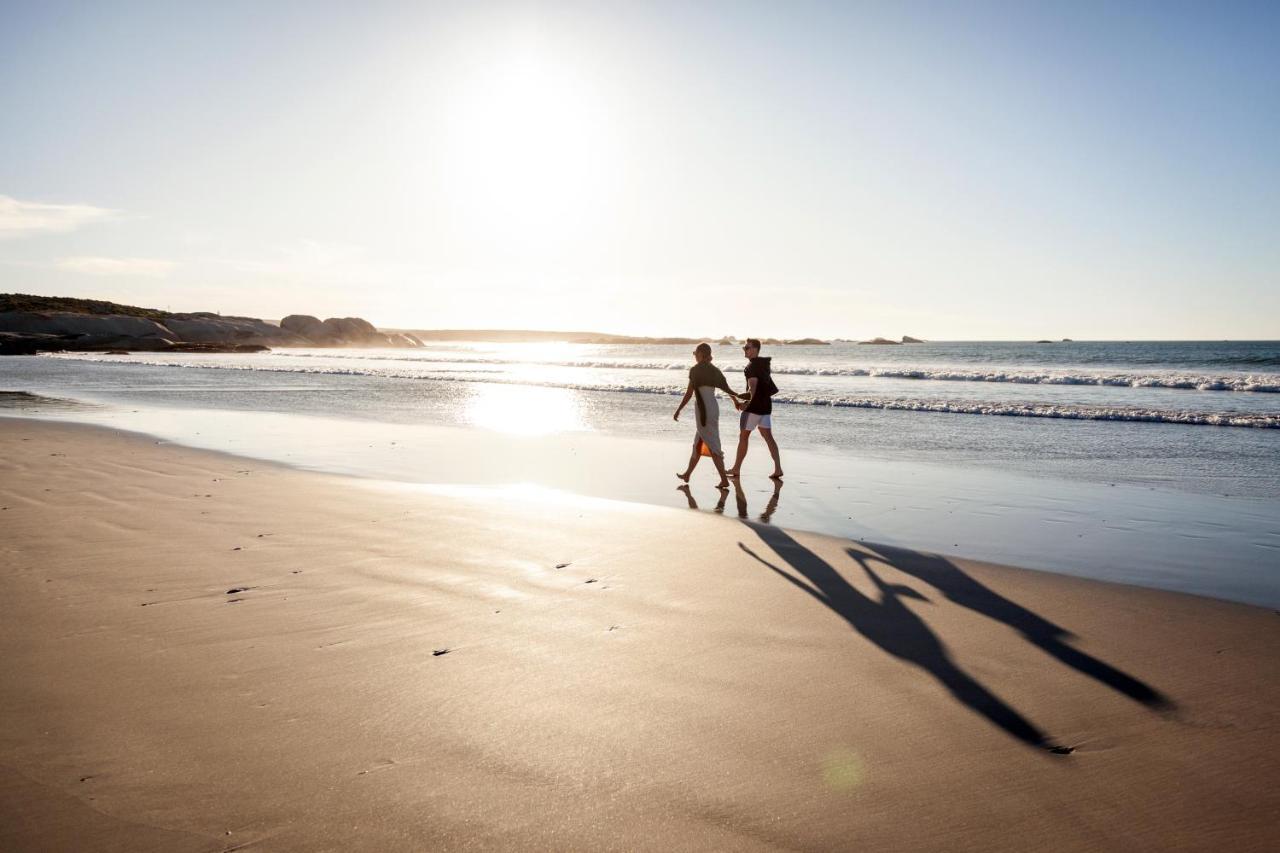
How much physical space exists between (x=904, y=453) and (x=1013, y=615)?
8913 mm

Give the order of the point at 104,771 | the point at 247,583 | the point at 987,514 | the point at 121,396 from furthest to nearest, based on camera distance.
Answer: the point at 121,396
the point at 987,514
the point at 247,583
the point at 104,771

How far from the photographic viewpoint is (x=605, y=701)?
3611 mm

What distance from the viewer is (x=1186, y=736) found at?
11.2 ft

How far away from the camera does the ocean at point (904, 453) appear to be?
7414 millimetres

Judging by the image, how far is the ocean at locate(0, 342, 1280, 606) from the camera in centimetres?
741

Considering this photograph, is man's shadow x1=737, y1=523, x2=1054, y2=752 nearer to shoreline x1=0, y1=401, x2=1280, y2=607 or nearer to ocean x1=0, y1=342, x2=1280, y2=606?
shoreline x1=0, y1=401, x2=1280, y2=607

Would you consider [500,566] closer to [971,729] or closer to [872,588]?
[872,588]

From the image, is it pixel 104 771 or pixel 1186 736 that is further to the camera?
pixel 1186 736

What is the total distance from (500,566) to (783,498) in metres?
4.61

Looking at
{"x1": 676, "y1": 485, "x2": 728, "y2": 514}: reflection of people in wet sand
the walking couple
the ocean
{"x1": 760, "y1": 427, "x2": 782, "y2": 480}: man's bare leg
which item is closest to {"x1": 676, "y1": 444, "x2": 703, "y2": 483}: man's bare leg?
the walking couple

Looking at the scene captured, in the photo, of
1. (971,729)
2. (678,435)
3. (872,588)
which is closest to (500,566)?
(872,588)

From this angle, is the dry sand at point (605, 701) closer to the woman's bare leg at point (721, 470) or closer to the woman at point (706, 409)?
the woman's bare leg at point (721, 470)

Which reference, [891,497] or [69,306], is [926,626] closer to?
[891,497]

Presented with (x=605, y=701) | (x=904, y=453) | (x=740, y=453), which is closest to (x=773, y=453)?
(x=740, y=453)
